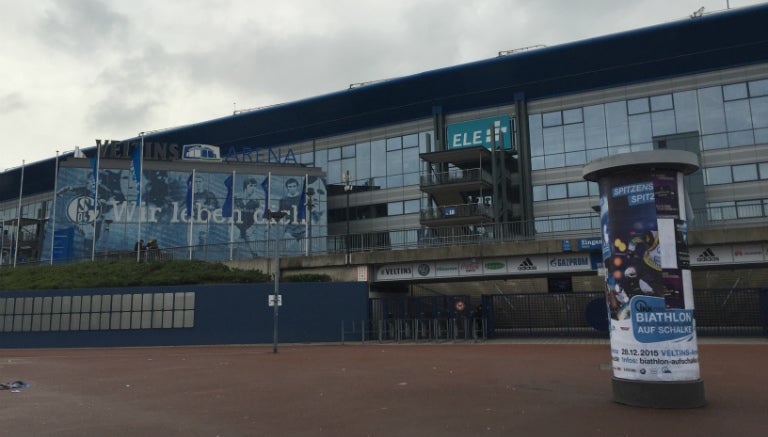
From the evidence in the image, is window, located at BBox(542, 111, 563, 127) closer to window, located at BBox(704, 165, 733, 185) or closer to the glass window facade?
the glass window facade

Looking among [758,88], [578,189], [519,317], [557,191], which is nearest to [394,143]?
[557,191]

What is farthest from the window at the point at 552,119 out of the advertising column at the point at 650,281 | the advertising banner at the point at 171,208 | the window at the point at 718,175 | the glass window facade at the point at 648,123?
the advertising column at the point at 650,281

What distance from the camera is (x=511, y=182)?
158 feet

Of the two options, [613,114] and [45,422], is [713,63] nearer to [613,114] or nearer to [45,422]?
[613,114]

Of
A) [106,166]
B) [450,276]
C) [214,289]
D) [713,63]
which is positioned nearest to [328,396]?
[450,276]

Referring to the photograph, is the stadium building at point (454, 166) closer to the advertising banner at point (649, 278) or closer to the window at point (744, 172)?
the window at point (744, 172)

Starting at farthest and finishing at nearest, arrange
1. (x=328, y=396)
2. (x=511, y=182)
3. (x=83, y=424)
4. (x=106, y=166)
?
(x=106, y=166)
(x=511, y=182)
(x=328, y=396)
(x=83, y=424)

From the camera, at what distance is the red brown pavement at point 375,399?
855 cm

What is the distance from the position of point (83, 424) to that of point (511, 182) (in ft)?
138

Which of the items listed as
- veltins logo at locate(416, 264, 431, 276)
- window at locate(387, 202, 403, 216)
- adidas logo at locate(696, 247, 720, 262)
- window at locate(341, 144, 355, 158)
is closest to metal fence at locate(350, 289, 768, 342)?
veltins logo at locate(416, 264, 431, 276)

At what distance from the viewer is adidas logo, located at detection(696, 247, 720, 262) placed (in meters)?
25.3

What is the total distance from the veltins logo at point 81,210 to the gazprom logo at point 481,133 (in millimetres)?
31762

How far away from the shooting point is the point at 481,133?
160ft

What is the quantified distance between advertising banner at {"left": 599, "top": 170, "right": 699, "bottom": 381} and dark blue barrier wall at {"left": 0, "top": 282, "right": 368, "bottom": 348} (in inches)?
817
